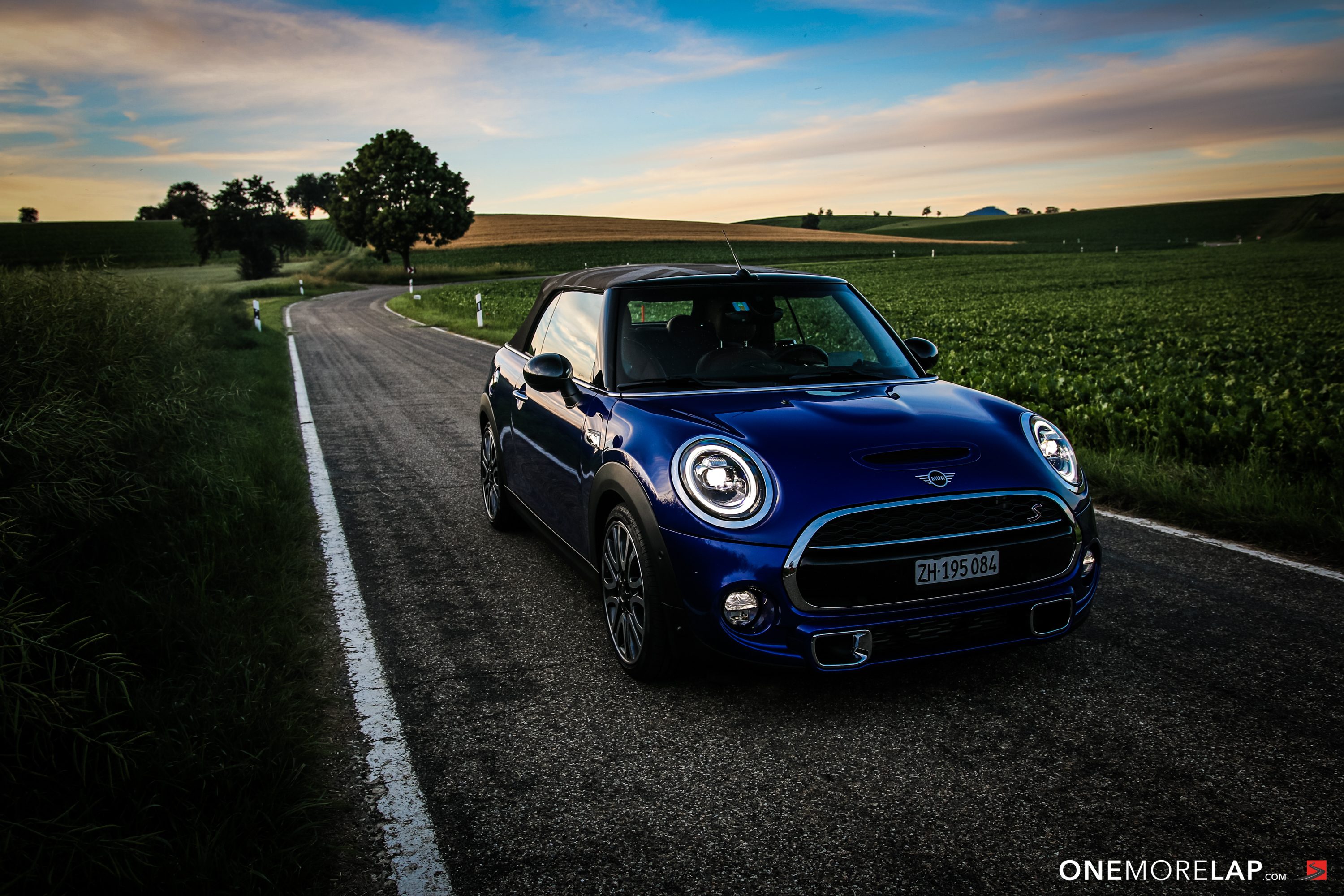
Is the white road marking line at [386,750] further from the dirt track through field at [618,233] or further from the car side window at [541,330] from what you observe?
the dirt track through field at [618,233]

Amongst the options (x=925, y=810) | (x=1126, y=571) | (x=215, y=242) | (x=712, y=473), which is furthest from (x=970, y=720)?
(x=215, y=242)

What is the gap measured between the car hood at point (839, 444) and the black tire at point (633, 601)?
0.74 feet

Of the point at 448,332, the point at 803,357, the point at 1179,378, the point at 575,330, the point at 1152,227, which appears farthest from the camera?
the point at 1152,227

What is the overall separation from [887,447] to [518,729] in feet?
5.28

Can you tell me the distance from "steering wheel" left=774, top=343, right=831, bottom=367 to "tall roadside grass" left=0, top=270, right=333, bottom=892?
245cm

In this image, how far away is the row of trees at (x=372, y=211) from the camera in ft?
219

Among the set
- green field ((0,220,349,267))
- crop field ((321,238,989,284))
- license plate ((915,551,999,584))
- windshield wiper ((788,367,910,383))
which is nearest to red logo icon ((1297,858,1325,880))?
license plate ((915,551,999,584))

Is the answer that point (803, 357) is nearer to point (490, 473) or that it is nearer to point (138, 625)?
point (490, 473)

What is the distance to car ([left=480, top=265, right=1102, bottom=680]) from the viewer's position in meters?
2.84

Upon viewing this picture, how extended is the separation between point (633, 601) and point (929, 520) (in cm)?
115

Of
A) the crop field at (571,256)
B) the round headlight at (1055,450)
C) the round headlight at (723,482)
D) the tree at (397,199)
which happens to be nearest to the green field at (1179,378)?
the round headlight at (1055,450)

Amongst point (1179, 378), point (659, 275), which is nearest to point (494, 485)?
point (659, 275)

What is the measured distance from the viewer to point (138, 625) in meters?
3.55

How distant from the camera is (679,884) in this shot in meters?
2.20
